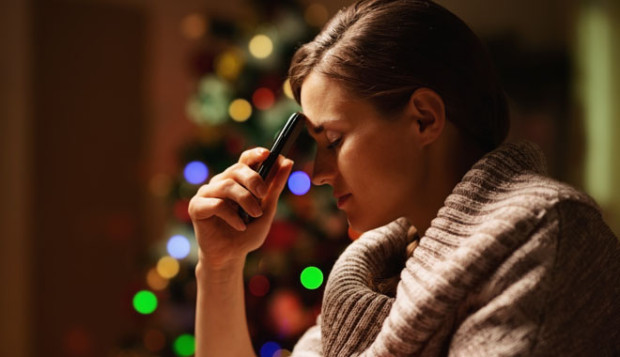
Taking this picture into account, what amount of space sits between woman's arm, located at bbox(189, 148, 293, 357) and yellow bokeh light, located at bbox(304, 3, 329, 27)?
1140mm

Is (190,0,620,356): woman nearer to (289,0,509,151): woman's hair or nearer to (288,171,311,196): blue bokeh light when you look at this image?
(289,0,509,151): woman's hair

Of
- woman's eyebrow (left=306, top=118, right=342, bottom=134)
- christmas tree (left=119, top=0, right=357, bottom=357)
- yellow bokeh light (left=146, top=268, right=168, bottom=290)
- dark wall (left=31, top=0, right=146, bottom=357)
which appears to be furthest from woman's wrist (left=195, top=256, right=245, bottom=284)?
dark wall (left=31, top=0, right=146, bottom=357)

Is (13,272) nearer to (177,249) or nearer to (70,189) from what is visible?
(70,189)

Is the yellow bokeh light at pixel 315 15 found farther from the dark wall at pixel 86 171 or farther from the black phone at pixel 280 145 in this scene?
the dark wall at pixel 86 171

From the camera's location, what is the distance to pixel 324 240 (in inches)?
74.5

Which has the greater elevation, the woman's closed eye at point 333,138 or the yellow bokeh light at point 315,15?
the yellow bokeh light at point 315,15

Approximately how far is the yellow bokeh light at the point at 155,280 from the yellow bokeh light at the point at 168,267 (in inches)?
1.3

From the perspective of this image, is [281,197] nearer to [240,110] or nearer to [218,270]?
[240,110]

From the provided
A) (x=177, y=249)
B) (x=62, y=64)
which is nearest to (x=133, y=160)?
(x=62, y=64)

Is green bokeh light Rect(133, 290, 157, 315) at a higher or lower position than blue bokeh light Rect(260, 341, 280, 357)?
lower

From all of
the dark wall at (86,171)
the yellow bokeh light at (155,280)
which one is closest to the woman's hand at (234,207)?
the yellow bokeh light at (155,280)

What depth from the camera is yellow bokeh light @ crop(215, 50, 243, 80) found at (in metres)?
2.00

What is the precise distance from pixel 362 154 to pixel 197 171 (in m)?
1.34

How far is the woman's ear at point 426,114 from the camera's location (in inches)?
27.5
